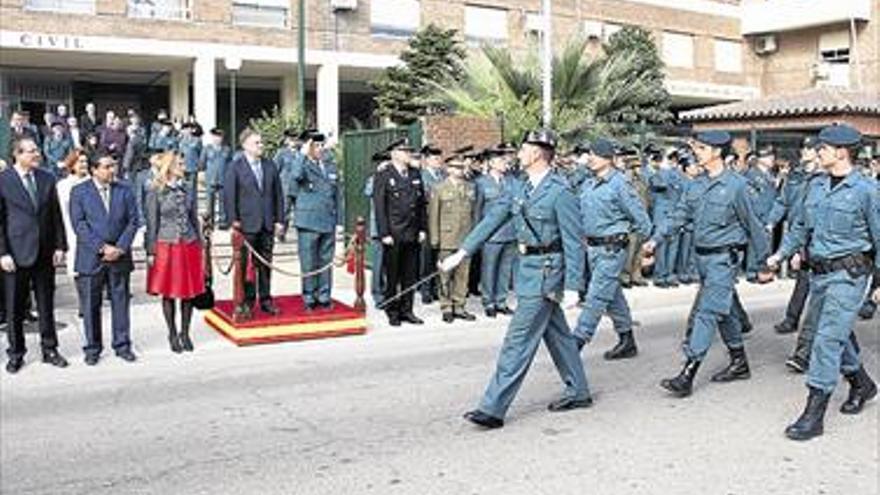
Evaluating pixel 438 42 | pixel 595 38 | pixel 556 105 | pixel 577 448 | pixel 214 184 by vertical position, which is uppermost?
pixel 595 38

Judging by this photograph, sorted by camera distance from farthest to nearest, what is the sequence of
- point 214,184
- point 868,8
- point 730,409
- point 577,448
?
point 868,8
point 214,184
point 730,409
point 577,448

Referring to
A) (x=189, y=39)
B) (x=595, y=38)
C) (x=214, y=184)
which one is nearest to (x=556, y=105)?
(x=214, y=184)

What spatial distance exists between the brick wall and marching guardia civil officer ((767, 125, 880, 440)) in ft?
24.9

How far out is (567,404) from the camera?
661 cm

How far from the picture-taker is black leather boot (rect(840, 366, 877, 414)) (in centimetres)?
660

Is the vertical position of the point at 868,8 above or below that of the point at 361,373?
above

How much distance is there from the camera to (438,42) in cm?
2384

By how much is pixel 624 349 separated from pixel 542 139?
2.97 m

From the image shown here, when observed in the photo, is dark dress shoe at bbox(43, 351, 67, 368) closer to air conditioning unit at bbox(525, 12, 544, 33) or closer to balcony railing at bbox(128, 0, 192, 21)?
balcony railing at bbox(128, 0, 192, 21)

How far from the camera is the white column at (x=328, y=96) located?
30.3 m

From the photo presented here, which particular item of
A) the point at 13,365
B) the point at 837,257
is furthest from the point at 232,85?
the point at 837,257

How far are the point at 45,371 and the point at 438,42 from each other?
1726 cm

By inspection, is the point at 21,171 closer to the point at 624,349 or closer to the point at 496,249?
the point at 496,249

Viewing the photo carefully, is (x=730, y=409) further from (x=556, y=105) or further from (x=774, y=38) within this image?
(x=774, y=38)
